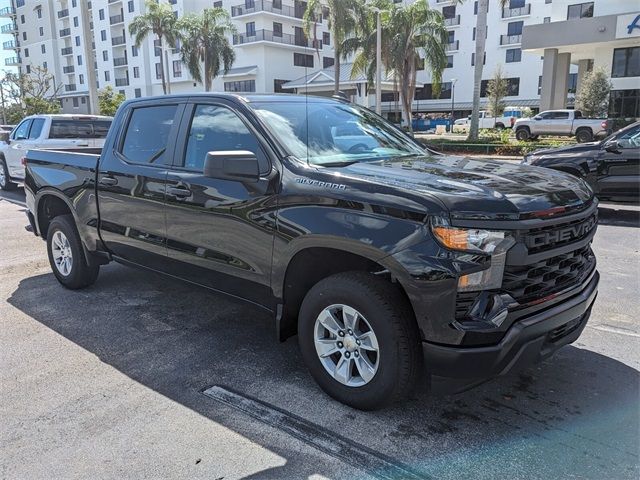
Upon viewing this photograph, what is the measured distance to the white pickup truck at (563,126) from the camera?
27.9 m

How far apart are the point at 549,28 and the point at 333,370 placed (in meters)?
30.8

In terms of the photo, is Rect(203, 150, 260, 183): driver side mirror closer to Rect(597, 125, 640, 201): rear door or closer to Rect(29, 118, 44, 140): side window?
Rect(597, 125, 640, 201): rear door

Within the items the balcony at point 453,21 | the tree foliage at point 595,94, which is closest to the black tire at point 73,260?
the tree foliage at point 595,94

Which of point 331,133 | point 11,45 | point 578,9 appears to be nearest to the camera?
point 331,133

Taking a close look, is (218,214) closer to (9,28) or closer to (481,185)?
(481,185)

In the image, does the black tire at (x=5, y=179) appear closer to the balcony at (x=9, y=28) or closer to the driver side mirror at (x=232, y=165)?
the driver side mirror at (x=232, y=165)

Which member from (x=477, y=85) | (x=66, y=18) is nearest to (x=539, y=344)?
(x=477, y=85)

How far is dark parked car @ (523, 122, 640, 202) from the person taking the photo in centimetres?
895

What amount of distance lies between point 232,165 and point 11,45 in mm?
103049

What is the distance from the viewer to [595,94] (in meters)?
30.1

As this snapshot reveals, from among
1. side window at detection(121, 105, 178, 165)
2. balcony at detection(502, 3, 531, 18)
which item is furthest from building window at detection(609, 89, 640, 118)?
side window at detection(121, 105, 178, 165)

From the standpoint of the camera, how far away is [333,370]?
337 centimetres

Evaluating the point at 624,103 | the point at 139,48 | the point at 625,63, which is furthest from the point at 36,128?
the point at 139,48

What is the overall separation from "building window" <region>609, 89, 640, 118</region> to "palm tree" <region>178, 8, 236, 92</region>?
31.2 metres
